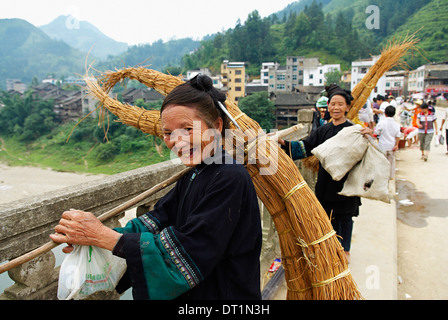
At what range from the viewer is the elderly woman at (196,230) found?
1039mm

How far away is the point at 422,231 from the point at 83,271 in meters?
4.25

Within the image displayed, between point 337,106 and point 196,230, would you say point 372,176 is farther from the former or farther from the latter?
point 196,230

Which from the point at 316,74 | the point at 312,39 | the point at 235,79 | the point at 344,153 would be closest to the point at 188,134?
the point at 344,153

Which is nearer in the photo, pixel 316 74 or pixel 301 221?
pixel 301 221

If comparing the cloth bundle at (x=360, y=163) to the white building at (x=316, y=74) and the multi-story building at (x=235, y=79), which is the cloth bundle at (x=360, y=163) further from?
the white building at (x=316, y=74)

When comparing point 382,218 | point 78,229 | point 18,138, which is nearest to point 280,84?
point 18,138

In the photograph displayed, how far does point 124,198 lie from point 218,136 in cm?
99

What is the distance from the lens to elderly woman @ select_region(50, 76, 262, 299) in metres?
1.04

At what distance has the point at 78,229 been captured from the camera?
1.08m

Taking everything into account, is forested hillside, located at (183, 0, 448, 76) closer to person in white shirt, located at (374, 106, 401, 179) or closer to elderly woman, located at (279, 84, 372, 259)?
person in white shirt, located at (374, 106, 401, 179)

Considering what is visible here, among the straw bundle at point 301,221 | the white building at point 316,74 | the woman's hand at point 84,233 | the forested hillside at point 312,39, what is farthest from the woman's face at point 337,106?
the forested hillside at point 312,39

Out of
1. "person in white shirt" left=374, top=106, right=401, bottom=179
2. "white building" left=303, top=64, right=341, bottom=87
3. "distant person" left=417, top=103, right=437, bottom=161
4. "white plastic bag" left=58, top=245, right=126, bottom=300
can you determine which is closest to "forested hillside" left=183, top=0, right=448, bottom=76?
"white building" left=303, top=64, right=341, bottom=87

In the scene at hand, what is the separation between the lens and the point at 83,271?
1104mm
